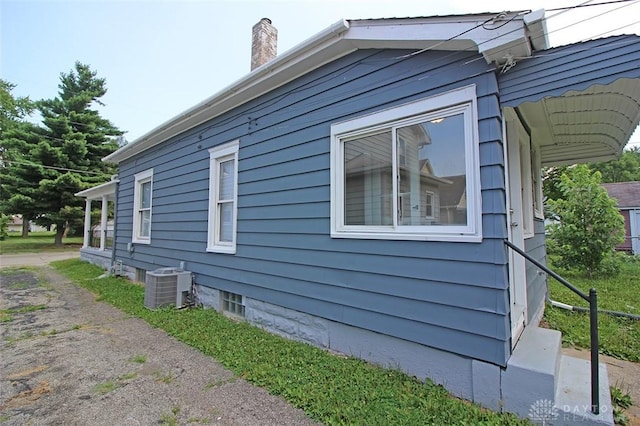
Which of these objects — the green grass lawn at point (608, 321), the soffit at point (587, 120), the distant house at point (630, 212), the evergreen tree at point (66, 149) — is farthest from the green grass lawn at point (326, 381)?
the distant house at point (630, 212)

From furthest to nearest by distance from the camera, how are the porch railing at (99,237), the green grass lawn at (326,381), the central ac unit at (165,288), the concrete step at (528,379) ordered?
the porch railing at (99,237), the central ac unit at (165,288), the green grass lawn at (326,381), the concrete step at (528,379)

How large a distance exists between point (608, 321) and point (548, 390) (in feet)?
11.0

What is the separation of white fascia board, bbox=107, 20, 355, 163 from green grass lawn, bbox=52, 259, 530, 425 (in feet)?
11.4

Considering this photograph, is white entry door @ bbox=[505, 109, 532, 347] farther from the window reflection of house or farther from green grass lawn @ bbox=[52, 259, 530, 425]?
green grass lawn @ bbox=[52, 259, 530, 425]

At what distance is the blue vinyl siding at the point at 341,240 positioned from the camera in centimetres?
243

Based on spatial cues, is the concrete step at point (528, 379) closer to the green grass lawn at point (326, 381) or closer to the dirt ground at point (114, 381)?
the green grass lawn at point (326, 381)

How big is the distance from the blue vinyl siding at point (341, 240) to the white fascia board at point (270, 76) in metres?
0.14

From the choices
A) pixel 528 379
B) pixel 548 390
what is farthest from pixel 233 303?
pixel 548 390

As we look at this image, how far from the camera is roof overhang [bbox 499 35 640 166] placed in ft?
6.56

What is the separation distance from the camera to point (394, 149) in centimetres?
305

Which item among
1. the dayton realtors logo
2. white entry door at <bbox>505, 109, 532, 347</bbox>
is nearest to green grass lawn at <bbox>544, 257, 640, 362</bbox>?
white entry door at <bbox>505, 109, 532, 347</bbox>

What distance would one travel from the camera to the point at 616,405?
95.3 inches

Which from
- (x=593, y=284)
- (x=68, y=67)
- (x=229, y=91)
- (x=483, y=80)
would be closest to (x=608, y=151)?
(x=483, y=80)

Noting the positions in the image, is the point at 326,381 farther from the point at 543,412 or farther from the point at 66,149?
the point at 66,149
